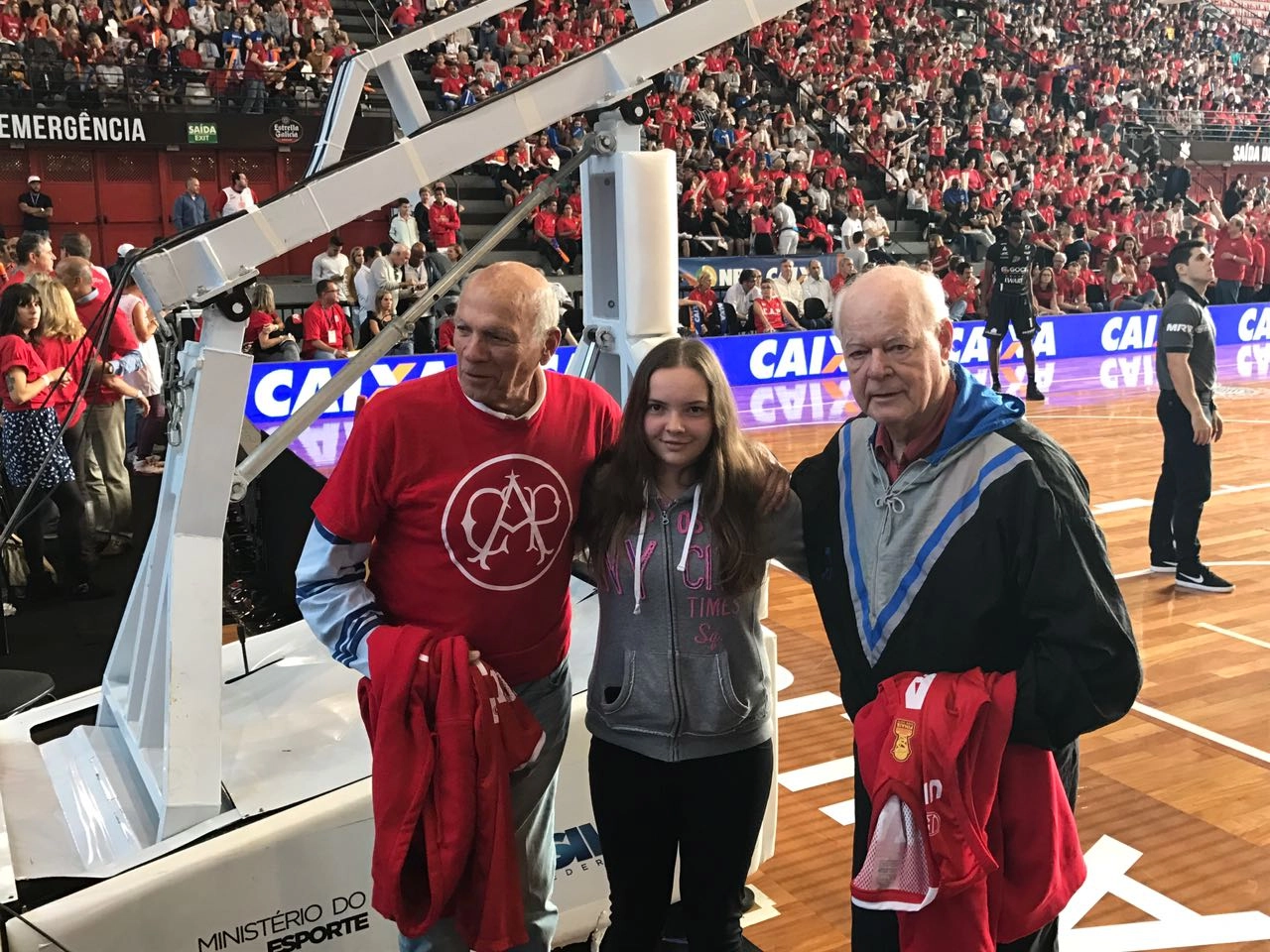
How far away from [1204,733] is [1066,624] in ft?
10.8

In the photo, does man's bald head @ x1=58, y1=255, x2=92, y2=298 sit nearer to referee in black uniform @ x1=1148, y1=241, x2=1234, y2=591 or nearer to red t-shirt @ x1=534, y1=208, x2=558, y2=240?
referee in black uniform @ x1=1148, y1=241, x2=1234, y2=591

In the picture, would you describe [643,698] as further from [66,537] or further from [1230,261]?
[1230,261]

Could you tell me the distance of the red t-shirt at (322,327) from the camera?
1148cm

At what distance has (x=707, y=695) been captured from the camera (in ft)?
7.27

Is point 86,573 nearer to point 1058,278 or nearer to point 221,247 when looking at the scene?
point 221,247

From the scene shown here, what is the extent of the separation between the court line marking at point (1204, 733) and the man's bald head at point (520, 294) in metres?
3.34

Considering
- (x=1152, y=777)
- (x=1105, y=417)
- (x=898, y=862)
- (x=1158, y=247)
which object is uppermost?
(x=1158, y=247)

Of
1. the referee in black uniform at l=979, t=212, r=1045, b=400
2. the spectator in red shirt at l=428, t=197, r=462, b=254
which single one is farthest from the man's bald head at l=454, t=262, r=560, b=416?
the spectator in red shirt at l=428, t=197, r=462, b=254

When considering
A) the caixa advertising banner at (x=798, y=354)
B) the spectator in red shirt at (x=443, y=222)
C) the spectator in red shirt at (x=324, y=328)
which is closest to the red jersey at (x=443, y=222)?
the spectator in red shirt at (x=443, y=222)

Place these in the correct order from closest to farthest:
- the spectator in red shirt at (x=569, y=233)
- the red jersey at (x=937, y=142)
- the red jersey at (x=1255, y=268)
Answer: the spectator in red shirt at (x=569, y=233), the red jersey at (x=1255, y=268), the red jersey at (x=937, y=142)

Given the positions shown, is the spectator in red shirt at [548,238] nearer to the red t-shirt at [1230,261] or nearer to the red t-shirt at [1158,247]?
the red t-shirt at [1230,261]

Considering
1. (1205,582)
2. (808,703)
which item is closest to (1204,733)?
(808,703)

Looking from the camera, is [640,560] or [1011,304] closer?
[640,560]

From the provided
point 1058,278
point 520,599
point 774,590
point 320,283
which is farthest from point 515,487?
point 1058,278
